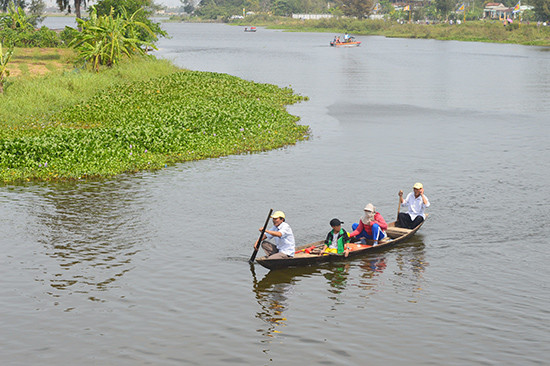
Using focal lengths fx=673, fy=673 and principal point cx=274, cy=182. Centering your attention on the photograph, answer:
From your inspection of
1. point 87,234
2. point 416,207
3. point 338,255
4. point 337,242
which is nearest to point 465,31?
point 416,207

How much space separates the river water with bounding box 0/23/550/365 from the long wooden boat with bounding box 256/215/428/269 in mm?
245

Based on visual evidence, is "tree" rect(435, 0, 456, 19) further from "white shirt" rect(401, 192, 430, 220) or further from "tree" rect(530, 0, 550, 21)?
"white shirt" rect(401, 192, 430, 220)

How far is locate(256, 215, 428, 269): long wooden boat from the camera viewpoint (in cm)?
1641

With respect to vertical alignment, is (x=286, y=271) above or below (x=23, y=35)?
below

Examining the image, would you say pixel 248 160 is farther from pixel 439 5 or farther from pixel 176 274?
pixel 439 5

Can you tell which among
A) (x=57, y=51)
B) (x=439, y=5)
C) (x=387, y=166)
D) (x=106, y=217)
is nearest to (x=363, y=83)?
(x=57, y=51)

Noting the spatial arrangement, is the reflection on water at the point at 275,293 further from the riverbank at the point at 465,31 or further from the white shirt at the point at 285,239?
the riverbank at the point at 465,31

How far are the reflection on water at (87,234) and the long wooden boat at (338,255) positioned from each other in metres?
3.62

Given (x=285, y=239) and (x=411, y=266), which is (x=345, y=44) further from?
(x=285, y=239)

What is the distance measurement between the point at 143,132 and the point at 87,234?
1019 cm

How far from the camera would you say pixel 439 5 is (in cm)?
18662

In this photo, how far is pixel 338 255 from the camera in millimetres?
17016

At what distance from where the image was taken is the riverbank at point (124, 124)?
84.1 ft

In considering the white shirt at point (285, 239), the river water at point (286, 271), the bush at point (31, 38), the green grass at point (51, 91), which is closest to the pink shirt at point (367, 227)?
the river water at point (286, 271)
